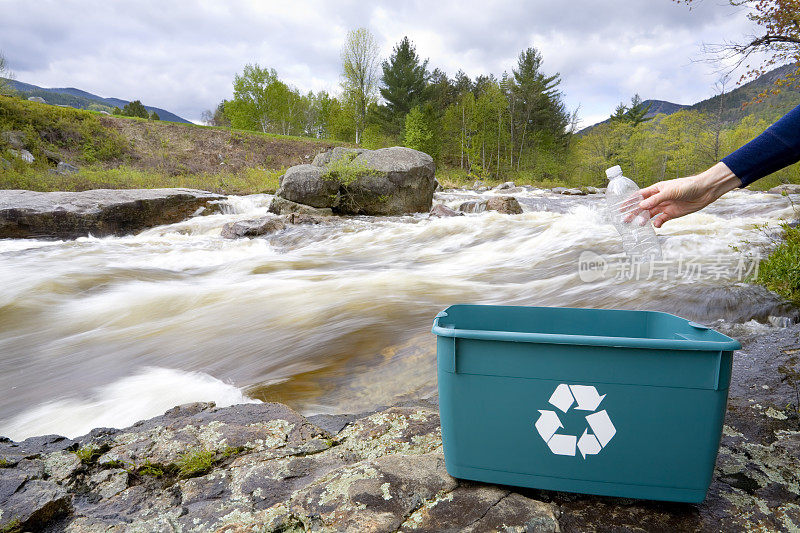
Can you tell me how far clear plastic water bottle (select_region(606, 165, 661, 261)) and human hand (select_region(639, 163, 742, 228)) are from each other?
0.06 meters

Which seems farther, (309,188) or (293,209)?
(309,188)

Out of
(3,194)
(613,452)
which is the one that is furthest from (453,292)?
(3,194)

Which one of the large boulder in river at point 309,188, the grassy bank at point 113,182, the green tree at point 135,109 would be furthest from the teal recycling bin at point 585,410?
the green tree at point 135,109

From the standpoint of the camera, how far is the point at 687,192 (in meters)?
1.96

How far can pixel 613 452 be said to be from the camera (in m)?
1.37

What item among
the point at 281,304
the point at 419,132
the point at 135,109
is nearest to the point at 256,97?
the point at 135,109

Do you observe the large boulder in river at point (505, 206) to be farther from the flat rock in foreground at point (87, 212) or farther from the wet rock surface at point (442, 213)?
the flat rock in foreground at point (87, 212)

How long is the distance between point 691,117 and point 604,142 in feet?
21.3

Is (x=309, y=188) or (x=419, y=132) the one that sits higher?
(x=419, y=132)

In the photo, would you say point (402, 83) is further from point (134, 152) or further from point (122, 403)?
point (122, 403)

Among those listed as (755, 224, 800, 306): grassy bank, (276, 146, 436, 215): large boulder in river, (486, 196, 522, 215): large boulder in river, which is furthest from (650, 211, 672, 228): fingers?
(276, 146, 436, 215): large boulder in river

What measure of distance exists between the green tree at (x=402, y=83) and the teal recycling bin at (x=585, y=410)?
125 ft

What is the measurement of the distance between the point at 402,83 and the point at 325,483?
39628mm

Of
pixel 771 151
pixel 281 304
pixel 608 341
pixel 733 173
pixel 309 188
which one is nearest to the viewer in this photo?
pixel 608 341
